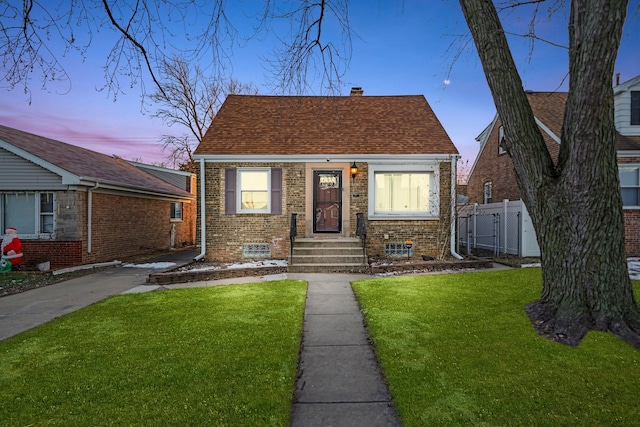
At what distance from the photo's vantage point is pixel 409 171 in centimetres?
1129

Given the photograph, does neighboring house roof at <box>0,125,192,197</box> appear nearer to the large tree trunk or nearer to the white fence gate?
the large tree trunk

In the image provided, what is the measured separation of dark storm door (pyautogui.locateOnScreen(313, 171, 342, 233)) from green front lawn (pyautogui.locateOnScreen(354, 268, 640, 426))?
6112 millimetres

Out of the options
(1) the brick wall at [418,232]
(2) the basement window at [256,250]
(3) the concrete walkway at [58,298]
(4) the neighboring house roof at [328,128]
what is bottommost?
(3) the concrete walkway at [58,298]

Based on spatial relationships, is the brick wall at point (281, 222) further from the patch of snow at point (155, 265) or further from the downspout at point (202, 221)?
the patch of snow at point (155, 265)

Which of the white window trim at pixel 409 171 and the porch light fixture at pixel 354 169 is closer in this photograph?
the porch light fixture at pixel 354 169

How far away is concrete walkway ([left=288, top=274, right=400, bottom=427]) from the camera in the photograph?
2.73 meters

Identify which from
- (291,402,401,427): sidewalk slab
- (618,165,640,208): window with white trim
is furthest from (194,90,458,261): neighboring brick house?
(291,402,401,427): sidewalk slab

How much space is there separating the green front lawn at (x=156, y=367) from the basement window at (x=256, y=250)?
5.47m

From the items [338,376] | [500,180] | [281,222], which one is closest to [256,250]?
[281,222]

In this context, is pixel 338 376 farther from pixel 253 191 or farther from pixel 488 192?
pixel 488 192

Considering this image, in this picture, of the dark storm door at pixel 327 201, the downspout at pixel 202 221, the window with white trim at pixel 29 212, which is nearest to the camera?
the window with white trim at pixel 29 212

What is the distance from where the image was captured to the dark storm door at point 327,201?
11.5m

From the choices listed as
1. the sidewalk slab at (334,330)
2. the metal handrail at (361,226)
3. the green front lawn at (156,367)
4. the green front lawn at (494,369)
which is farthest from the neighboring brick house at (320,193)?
the sidewalk slab at (334,330)

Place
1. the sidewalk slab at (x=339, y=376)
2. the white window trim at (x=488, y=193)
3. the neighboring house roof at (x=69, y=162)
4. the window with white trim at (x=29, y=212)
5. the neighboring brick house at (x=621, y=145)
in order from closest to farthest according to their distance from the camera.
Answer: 1. the sidewalk slab at (x=339, y=376)
2. the neighboring house roof at (x=69, y=162)
3. the window with white trim at (x=29, y=212)
4. the neighboring brick house at (x=621, y=145)
5. the white window trim at (x=488, y=193)
